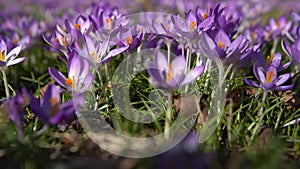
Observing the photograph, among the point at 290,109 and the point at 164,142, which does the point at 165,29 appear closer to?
the point at 164,142

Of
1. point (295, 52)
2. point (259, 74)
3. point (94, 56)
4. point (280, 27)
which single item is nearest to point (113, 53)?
point (94, 56)

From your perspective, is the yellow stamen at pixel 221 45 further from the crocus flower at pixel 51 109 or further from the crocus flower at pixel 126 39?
the crocus flower at pixel 51 109

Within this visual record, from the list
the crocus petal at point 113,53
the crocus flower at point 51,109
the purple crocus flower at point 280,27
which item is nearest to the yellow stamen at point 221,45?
the crocus petal at point 113,53

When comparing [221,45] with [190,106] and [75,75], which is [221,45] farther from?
[75,75]

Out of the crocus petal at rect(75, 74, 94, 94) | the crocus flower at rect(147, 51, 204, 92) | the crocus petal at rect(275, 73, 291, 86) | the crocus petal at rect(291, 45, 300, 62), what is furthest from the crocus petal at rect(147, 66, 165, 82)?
the crocus petal at rect(291, 45, 300, 62)

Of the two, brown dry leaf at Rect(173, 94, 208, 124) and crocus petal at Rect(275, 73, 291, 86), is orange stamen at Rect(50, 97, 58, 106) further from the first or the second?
crocus petal at Rect(275, 73, 291, 86)

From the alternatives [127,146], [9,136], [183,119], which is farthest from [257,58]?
[9,136]
